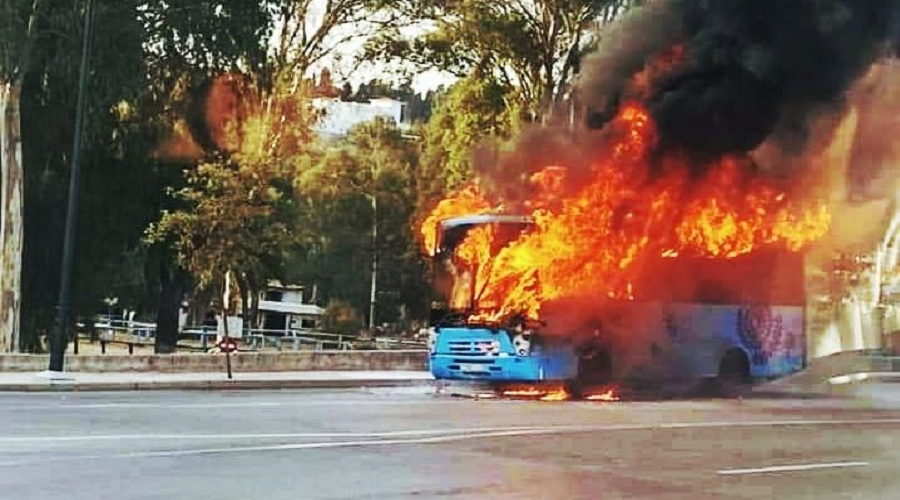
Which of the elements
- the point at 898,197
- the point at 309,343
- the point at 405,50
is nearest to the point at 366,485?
the point at 898,197

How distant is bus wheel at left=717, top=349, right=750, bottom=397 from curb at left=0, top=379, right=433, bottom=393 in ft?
19.6

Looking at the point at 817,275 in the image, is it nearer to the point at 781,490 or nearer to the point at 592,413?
the point at 592,413

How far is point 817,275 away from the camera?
89.0ft

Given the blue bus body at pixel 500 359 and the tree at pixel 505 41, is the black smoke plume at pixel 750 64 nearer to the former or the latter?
the blue bus body at pixel 500 359

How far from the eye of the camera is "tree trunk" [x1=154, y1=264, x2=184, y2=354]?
37.7 m

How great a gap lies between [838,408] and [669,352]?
9.64 feet

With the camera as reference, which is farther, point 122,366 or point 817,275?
point 817,275

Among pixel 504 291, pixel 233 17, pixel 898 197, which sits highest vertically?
pixel 233 17

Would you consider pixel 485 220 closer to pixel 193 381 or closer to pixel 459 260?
pixel 459 260

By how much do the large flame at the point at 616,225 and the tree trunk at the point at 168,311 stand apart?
18.2m

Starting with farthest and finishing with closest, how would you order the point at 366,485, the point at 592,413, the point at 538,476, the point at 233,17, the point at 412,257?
the point at 412,257 < the point at 233,17 < the point at 592,413 < the point at 538,476 < the point at 366,485

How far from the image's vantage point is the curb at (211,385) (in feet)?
71.2

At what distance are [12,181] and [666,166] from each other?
15516 millimetres

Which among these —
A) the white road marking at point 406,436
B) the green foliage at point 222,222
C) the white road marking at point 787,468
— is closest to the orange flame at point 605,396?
the white road marking at point 406,436
